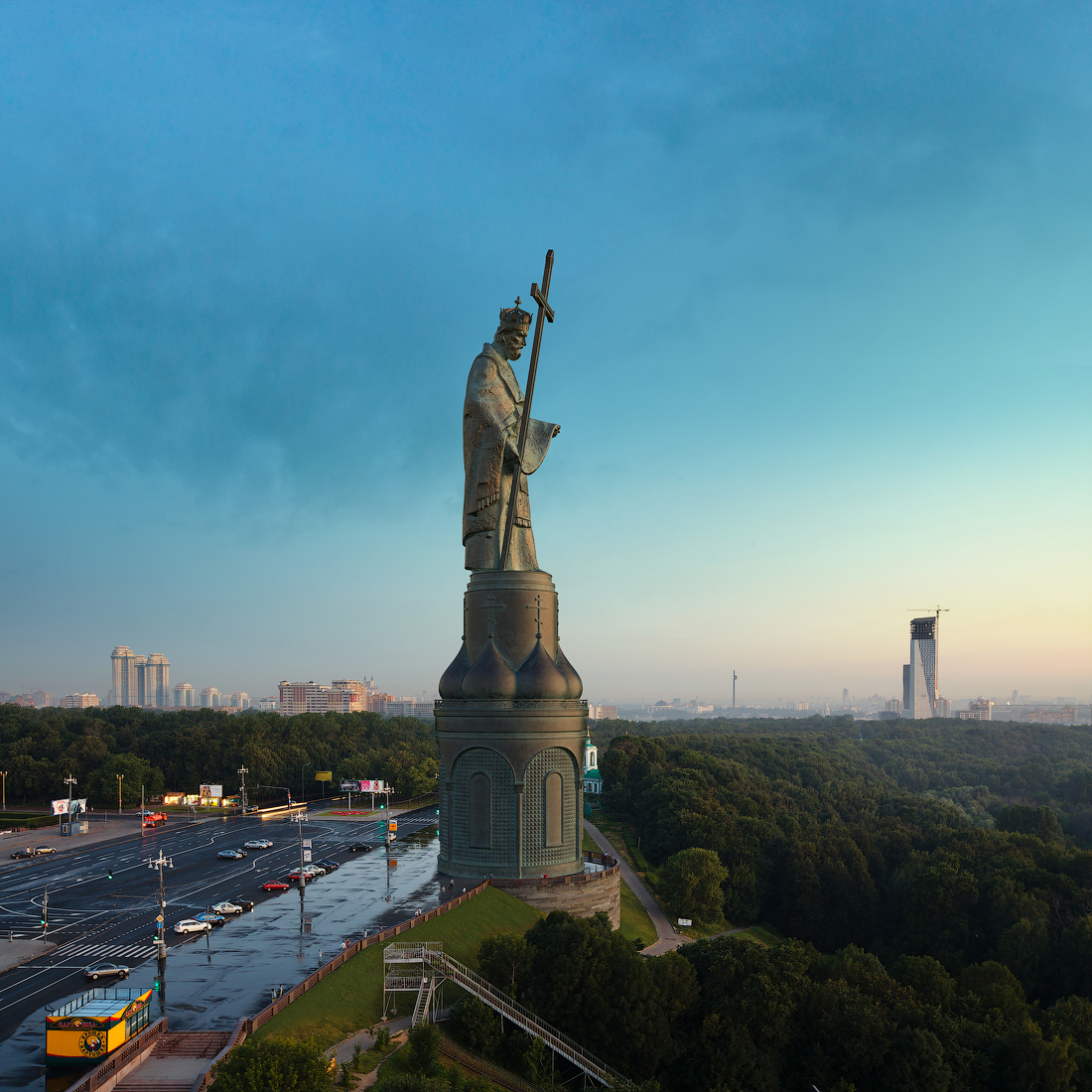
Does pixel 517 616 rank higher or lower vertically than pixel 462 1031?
higher

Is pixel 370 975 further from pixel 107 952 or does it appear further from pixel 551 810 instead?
pixel 107 952

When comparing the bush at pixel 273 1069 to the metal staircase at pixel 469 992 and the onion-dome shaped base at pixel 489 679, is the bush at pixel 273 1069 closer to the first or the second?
the metal staircase at pixel 469 992

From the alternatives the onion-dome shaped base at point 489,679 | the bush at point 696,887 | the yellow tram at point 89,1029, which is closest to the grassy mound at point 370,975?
the yellow tram at point 89,1029

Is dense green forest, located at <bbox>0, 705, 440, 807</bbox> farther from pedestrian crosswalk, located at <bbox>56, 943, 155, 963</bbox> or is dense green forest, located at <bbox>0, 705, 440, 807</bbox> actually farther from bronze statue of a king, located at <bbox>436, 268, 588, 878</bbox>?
bronze statue of a king, located at <bbox>436, 268, 588, 878</bbox>

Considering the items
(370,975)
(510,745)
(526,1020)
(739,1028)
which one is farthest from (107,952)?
(739,1028)

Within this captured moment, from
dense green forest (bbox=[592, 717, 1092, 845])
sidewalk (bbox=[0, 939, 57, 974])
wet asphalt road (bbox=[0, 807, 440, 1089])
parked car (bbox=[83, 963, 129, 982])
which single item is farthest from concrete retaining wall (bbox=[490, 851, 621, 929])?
dense green forest (bbox=[592, 717, 1092, 845])

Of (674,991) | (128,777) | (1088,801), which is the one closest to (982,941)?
(674,991)

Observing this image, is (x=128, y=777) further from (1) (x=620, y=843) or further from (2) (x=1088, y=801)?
(2) (x=1088, y=801)
